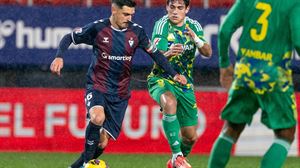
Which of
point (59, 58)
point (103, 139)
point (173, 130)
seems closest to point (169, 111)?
point (173, 130)

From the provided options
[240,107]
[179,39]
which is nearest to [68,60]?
[179,39]

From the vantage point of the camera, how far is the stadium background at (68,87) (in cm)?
1499

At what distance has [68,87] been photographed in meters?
16.8

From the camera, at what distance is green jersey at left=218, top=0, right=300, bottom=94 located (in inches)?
282

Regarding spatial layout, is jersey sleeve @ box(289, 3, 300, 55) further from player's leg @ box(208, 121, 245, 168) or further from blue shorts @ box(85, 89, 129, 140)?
blue shorts @ box(85, 89, 129, 140)

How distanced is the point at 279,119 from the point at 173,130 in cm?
304

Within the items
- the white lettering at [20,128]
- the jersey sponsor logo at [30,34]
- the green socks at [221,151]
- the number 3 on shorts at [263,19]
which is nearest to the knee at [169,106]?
the green socks at [221,151]

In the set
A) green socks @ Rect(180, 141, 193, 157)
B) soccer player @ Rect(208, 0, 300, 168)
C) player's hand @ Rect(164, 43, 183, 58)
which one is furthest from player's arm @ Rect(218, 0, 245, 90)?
green socks @ Rect(180, 141, 193, 157)

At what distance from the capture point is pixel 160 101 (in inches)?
399

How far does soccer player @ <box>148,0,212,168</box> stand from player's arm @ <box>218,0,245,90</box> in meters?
2.55

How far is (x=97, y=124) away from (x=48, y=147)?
18.4ft

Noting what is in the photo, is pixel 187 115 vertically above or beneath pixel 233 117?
beneath

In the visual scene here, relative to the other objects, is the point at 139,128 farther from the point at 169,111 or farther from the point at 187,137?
the point at 169,111

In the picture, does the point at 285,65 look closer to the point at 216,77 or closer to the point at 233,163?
the point at 233,163
